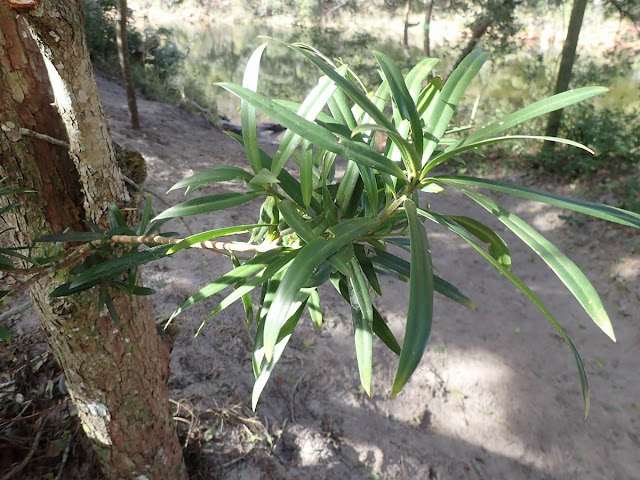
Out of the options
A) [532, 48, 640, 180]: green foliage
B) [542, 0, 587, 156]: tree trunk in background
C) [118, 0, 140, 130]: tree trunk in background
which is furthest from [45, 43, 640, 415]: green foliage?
[542, 0, 587, 156]: tree trunk in background

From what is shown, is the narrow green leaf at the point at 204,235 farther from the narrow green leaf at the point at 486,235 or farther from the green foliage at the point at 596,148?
the green foliage at the point at 596,148

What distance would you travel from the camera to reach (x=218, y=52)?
13.4 metres

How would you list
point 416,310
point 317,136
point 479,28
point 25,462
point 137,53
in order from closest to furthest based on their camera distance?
point 416,310 < point 317,136 < point 25,462 < point 479,28 < point 137,53

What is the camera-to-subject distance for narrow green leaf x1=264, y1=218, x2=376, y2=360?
1.74 ft

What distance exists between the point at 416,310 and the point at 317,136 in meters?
0.29

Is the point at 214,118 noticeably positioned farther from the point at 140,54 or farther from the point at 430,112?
the point at 430,112

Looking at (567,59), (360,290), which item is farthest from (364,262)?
(567,59)

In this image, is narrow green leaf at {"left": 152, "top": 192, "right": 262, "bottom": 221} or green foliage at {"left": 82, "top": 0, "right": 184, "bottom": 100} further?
green foliage at {"left": 82, "top": 0, "right": 184, "bottom": 100}

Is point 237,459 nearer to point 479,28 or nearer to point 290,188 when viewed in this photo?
point 290,188

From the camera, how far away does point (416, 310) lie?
49 centimetres

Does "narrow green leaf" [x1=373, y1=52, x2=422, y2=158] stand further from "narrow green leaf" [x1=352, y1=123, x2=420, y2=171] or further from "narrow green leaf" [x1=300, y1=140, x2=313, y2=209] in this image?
"narrow green leaf" [x1=300, y1=140, x2=313, y2=209]

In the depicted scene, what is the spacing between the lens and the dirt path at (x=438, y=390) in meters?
2.06

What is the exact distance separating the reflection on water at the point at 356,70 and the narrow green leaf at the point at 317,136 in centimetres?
495

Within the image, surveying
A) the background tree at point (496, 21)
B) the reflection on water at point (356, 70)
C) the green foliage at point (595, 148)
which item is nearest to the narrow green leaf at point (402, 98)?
the green foliage at point (595, 148)
